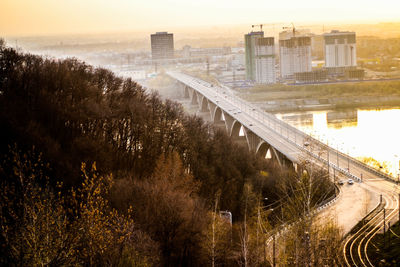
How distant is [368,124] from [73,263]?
51.4 ft

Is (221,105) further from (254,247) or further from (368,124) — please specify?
(254,247)

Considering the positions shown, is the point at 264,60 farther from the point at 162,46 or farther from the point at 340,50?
the point at 162,46

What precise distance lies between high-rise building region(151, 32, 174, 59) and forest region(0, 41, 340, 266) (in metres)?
39.7

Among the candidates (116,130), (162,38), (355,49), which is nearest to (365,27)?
(355,49)

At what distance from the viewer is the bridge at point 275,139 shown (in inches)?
416

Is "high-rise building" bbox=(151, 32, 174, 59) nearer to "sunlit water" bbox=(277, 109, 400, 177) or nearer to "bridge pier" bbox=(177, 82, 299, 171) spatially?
"bridge pier" bbox=(177, 82, 299, 171)

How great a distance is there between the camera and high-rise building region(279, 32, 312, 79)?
110 feet

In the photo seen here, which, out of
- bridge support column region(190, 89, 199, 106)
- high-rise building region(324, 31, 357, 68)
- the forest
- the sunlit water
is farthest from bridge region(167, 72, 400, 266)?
high-rise building region(324, 31, 357, 68)

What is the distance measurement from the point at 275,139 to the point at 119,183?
773 centimetres

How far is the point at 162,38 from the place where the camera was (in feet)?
179

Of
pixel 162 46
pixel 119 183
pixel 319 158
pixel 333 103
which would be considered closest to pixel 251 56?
pixel 333 103

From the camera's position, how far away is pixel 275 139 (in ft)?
45.0

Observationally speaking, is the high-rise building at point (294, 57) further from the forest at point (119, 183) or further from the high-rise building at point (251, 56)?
the forest at point (119, 183)

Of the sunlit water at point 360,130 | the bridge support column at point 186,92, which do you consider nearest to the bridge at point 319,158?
the sunlit water at point 360,130
